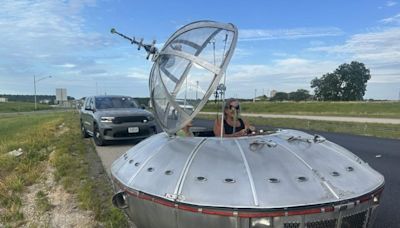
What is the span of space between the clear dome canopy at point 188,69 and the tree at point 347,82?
4070 inches

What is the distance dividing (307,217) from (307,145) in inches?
37.9

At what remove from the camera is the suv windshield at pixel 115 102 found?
15898 millimetres

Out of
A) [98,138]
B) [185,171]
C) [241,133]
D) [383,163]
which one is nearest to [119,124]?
[98,138]

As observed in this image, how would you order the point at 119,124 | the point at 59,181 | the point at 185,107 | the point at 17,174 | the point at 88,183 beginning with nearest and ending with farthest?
the point at 185,107, the point at 88,183, the point at 59,181, the point at 17,174, the point at 119,124

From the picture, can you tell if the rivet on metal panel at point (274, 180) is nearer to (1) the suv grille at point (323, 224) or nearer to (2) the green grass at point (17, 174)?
(1) the suv grille at point (323, 224)

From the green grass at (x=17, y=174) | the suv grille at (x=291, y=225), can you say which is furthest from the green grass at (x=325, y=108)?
the suv grille at (x=291, y=225)

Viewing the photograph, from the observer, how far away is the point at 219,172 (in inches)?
136

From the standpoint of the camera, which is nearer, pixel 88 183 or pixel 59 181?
pixel 88 183

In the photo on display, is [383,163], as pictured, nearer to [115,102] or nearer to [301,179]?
[301,179]

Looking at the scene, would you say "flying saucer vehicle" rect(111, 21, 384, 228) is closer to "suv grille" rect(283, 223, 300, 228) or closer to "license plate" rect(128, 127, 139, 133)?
"suv grille" rect(283, 223, 300, 228)

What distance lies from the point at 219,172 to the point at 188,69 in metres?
1.20

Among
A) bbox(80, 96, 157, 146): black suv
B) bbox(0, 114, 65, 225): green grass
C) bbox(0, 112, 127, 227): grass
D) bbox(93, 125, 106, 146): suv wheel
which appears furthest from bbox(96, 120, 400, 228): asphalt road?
bbox(0, 114, 65, 225): green grass

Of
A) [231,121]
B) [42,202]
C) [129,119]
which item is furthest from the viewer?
[129,119]

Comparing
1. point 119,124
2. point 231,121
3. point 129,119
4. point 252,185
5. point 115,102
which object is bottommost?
point 119,124
